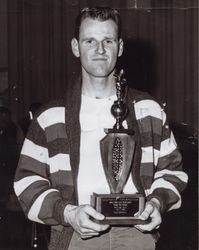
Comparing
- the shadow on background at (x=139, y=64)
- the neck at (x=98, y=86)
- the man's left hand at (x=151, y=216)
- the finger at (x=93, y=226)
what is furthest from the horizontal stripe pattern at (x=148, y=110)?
the shadow on background at (x=139, y=64)

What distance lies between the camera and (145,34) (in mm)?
5777

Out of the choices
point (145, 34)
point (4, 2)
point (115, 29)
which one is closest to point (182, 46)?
point (145, 34)

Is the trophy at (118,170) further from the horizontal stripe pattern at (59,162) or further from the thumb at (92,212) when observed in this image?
the horizontal stripe pattern at (59,162)

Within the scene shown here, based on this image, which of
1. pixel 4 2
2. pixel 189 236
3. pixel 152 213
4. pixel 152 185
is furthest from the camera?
pixel 4 2

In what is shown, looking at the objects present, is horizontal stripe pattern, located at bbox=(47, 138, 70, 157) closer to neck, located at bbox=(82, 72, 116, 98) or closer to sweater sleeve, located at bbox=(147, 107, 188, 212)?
neck, located at bbox=(82, 72, 116, 98)

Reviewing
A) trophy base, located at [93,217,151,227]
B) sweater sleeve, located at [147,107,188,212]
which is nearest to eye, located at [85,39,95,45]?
sweater sleeve, located at [147,107,188,212]

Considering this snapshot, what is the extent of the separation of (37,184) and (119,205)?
0.93ft

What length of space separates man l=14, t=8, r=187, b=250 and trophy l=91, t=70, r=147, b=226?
32 millimetres

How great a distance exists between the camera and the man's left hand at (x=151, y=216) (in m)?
1.55

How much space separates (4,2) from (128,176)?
455 cm

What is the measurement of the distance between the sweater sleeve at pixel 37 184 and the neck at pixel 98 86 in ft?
0.72

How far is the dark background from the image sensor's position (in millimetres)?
5734

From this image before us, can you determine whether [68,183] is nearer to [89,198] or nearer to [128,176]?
[89,198]

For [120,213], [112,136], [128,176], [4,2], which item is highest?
[4,2]
